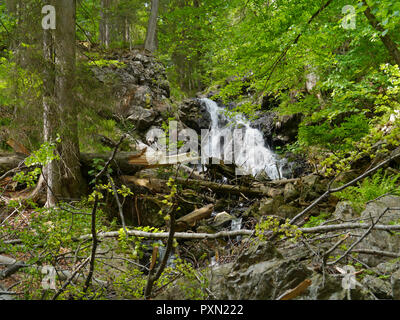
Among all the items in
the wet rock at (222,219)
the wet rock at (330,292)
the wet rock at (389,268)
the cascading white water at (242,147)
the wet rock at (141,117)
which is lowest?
the wet rock at (222,219)

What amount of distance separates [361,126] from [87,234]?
20.3ft

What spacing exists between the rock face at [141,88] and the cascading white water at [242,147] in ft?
10.4

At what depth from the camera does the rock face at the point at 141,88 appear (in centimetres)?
1209

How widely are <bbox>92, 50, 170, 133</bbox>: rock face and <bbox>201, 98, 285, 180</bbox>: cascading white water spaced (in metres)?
3.17

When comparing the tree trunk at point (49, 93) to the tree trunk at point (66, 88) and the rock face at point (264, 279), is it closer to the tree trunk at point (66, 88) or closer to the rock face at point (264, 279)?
the tree trunk at point (66, 88)

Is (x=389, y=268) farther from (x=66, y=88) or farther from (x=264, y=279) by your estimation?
(x=66, y=88)

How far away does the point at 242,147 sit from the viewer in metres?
14.3

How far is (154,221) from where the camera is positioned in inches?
258

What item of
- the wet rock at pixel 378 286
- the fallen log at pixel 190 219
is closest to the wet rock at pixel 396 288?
the wet rock at pixel 378 286

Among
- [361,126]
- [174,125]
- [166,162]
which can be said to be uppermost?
[174,125]

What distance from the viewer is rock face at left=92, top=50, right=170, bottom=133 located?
12.1 meters

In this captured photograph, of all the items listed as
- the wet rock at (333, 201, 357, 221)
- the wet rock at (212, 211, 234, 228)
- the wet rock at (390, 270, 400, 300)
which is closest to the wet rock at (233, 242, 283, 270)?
the wet rock at (390, 270, 400, 300)
